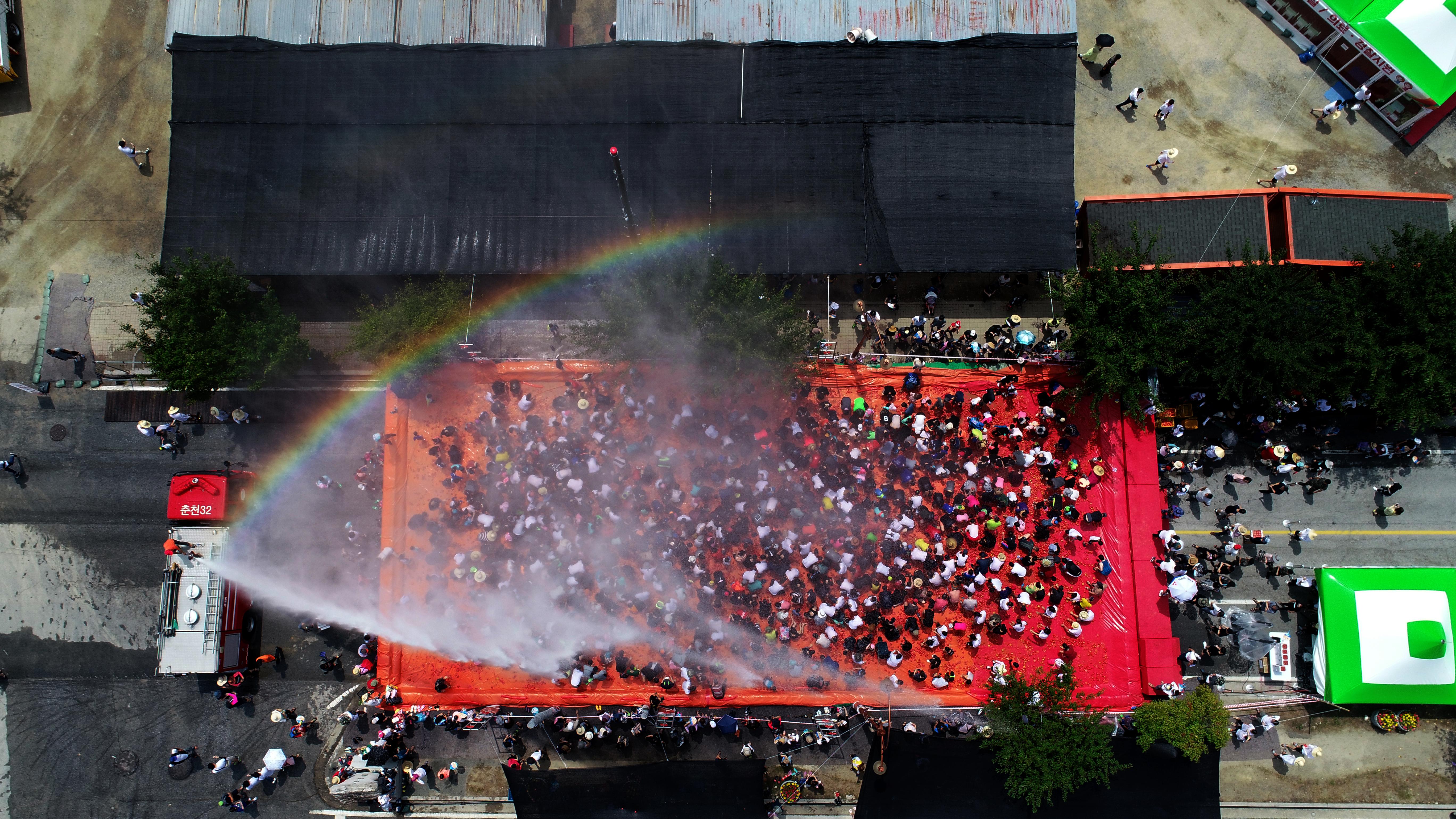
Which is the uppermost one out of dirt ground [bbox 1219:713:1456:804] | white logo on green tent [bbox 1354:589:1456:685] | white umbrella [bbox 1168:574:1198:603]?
white umbrella [bbox 1168:574:1198:603]

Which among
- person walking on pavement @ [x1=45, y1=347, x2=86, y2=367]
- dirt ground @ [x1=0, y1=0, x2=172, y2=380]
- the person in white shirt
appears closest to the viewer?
person walking on pavement @ [x1=45, y1=347, x2=86, y2=367]

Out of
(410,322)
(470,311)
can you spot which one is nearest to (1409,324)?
(470,311)

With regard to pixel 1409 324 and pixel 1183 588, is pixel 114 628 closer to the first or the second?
pixel 1183 588

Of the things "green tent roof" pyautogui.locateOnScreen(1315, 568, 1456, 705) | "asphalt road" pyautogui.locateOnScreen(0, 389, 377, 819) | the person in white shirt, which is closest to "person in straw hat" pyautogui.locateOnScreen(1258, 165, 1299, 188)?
the person in white shirt

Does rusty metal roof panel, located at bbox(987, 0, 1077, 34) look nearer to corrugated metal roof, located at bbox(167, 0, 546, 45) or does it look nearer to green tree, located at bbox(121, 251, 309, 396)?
corrugated metal roof, located at bbox(167, 0, 546, 45)

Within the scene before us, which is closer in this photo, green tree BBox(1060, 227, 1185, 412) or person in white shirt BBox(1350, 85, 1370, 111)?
green tree BBox(1060, 227, 1185, 412)

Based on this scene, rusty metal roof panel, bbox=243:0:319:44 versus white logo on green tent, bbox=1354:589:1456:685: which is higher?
rusty metal roof panel, bbox=243:0:319:44

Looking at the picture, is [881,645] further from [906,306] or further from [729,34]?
[729,34]
